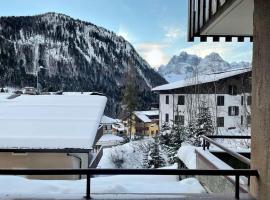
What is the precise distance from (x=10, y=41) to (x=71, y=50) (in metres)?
14.7

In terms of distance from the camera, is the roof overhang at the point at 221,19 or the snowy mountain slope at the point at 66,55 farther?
the snowy mountain slope at the point at 66,55

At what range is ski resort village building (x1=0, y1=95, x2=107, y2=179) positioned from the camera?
10578 millimetres

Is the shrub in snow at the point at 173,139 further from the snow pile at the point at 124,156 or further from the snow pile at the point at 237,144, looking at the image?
the snow pile at the point at 237,144

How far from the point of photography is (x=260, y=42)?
3.15m

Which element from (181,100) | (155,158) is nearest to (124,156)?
(155,158)

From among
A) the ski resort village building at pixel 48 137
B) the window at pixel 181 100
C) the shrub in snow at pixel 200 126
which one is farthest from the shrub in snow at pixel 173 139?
the window at pixel 181 100

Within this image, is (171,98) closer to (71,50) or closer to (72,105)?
(72,105)

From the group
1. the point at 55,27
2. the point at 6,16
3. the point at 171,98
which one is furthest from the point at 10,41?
the point at 171,98

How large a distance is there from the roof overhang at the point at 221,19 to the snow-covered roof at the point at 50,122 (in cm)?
647

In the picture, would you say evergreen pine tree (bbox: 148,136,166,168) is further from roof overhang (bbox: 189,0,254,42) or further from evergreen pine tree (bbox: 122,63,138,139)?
evergreen pine tree (bbox: 122,63,138,139)

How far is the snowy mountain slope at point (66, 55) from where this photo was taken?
64481 millimetres

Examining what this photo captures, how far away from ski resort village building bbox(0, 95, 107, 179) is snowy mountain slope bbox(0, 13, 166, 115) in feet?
147

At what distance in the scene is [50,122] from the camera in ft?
40.9

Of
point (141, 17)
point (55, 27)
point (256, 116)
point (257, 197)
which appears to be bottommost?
point (257, 197)
